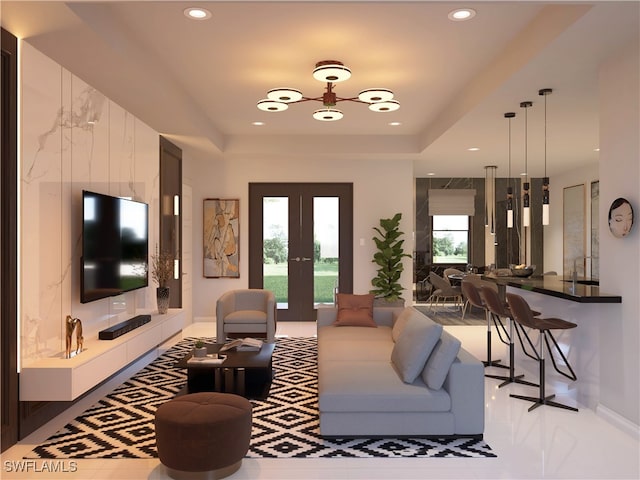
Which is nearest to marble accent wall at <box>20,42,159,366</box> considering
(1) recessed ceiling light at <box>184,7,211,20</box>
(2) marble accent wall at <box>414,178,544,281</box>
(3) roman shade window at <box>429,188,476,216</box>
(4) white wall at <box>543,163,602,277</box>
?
(1) recessed ceiling light at <box>184,7,211,20</box>

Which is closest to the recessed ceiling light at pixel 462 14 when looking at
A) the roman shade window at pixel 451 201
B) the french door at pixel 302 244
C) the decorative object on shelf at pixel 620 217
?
the decorative object on shelf at pixel 620 217

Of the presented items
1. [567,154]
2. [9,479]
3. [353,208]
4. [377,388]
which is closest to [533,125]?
[567,154]

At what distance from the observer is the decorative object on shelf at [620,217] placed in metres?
3.50

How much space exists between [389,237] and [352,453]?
16.6ft

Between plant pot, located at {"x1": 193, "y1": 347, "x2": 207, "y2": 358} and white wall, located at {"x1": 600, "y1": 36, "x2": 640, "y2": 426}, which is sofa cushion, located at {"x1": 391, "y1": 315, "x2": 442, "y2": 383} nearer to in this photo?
white wall, located at {"x1": 600, "y1": 36, "x2": 640, "y2": 426}

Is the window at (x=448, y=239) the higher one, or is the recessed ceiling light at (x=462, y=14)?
the recessed ceiling light at (x=462, y=14)

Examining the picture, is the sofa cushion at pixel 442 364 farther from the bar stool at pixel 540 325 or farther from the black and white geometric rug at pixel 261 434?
the bar stool at pixel 540 325

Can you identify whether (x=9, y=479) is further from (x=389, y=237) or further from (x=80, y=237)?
(x=389, y=237)

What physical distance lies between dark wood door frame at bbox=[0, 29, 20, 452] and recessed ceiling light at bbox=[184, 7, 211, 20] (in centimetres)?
111

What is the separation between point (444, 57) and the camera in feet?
14.5

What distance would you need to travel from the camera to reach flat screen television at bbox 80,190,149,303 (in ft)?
13.9

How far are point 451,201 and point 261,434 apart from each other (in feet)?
26.5

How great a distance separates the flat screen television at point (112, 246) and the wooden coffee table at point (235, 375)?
0.99m

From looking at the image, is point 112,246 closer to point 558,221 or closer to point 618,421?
point 618,421
